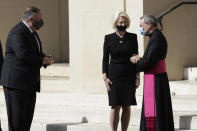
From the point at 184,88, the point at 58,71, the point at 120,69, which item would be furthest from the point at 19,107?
the point at 58,71

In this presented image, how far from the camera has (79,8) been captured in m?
11.1

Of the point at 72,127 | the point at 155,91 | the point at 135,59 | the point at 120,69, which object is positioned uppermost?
the point at 135,59

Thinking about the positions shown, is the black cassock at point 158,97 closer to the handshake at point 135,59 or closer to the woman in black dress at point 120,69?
the handshake at point 135,59

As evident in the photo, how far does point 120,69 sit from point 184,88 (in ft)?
6.06

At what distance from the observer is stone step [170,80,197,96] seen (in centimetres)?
1025

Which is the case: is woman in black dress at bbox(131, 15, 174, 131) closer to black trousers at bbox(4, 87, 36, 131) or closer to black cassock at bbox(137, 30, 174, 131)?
black cassock at bbox(137, 30, 174, 131)

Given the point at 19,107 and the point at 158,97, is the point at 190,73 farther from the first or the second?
the point at 19,107

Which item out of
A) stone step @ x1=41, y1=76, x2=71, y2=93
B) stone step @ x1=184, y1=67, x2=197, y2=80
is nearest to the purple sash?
stone step @ x1=184, y1=67, x2=197, y2=80

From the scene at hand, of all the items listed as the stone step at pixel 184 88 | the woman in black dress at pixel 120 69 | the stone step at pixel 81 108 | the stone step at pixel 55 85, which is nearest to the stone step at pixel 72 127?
the stone step at pixel 81 108

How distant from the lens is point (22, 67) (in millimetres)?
8055

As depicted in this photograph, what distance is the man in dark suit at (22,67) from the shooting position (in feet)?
26.2

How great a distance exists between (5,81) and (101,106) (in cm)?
234

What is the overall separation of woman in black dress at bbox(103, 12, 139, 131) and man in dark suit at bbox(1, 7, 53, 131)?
107cm

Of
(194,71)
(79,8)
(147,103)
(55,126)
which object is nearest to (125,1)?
(79,8)
